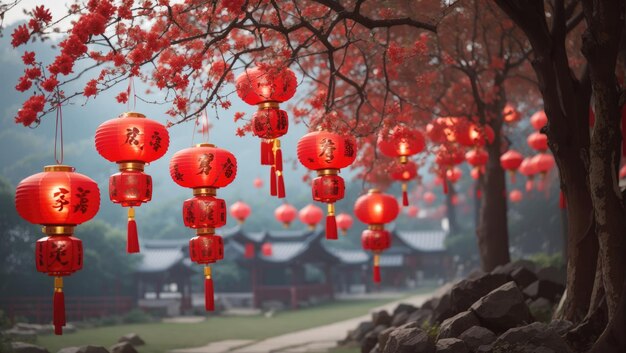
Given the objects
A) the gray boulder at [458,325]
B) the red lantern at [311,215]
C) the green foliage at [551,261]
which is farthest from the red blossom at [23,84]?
the red lantern at [311,215]

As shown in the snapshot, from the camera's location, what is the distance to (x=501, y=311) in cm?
855

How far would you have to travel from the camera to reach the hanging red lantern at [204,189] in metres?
8.52

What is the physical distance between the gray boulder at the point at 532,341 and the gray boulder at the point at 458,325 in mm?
758

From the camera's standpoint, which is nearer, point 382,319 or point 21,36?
point 21,36

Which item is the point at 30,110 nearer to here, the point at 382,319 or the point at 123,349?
the point at 123,349

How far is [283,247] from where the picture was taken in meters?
34.1

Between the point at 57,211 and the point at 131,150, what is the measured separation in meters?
1.02

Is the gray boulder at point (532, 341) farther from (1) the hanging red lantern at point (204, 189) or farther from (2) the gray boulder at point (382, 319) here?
(2) the gray boulder at point (382, 319)

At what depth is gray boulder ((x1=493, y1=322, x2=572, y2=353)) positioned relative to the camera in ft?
24.3

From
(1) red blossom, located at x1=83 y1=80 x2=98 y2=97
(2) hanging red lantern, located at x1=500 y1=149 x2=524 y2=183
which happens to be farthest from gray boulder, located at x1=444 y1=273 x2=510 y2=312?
(2) hanging red lantern, located at x1=500 y1=149 x2=524 y2=183

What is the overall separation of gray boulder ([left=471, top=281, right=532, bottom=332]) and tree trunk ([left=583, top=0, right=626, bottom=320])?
1219 millimetres

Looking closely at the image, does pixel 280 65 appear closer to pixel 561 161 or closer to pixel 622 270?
pixel 561 161

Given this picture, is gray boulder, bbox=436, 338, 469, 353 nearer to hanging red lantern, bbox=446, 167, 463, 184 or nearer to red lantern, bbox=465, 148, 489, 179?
hanging red lantern, bbox=446, 167, 463, 184

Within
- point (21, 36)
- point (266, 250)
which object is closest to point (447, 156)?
point (21, 36)
